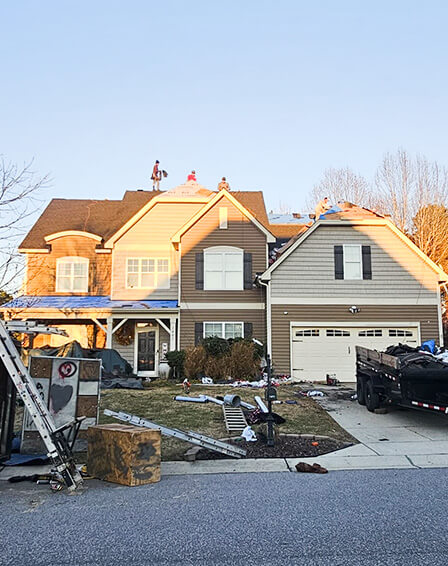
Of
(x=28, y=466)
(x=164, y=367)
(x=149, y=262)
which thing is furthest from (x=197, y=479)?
(x=149, y=262)

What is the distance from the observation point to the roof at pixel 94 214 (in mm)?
22250

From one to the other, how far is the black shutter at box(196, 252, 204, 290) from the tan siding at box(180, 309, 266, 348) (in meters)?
1.09

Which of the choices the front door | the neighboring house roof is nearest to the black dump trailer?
the neighboring house roof

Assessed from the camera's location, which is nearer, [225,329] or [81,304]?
[225,329]

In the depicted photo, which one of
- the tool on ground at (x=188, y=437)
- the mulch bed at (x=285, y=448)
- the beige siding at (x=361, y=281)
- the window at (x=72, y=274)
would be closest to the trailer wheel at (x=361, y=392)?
the mulch bed at (x=285, y=448)

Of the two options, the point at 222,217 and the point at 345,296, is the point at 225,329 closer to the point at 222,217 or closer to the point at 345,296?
the point at 222,217

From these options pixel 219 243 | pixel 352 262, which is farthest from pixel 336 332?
pixel 219 243

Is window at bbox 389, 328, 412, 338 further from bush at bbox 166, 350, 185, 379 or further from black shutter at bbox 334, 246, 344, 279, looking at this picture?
bush at bbox 166, 350, 185, 379

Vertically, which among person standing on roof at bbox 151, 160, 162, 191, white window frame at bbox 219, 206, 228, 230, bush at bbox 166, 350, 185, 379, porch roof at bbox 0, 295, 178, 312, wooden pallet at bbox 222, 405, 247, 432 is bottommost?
wooden pallet at bbox 222, 405, 247, 432

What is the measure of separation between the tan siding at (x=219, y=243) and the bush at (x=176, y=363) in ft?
8.21

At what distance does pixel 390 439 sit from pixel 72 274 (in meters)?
16.2

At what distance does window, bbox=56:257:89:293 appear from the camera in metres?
21.0

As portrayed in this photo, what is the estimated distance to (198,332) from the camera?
1928cm

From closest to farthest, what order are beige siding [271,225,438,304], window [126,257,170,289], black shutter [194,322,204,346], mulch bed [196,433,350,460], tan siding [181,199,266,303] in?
1. mulch bed [196,433,350,460]
2. beige siding [271,225,438,304]
3. black shutter [194,322,204,346]
4. tan siding [181,199,266,303]
5. window [126,257,170,289]
